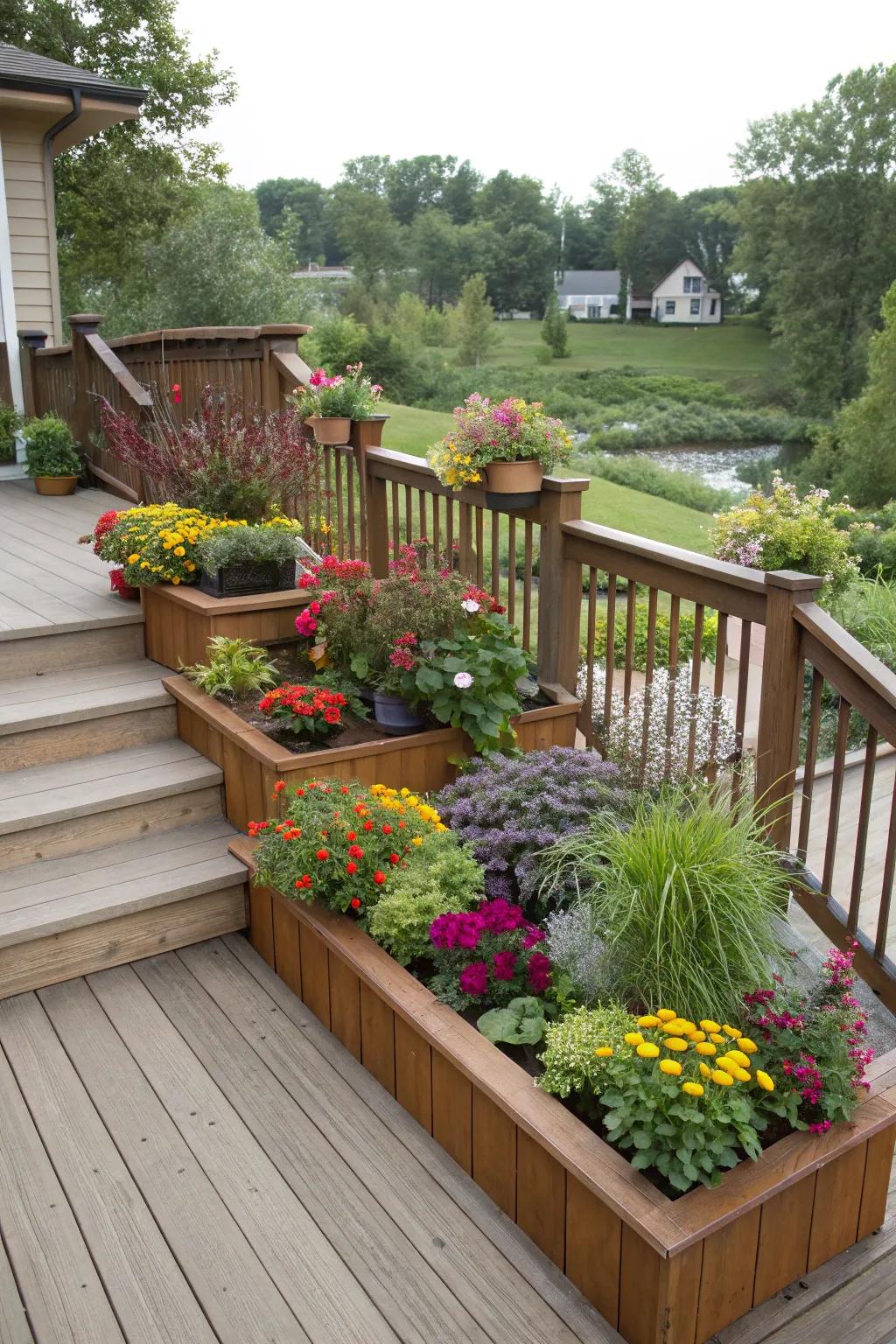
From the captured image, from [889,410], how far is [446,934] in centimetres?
2427

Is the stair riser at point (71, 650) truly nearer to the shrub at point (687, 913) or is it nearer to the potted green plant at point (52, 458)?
the shrub at point (687, 913)

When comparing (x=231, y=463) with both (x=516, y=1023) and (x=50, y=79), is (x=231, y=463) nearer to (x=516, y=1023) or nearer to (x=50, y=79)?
(x=516, y=1023)

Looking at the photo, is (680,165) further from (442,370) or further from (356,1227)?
(356,1227)

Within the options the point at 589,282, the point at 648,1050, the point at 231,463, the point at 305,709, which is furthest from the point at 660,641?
the point at 589,282

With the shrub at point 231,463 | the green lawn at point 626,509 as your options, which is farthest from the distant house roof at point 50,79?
the green lawn at point 626,509

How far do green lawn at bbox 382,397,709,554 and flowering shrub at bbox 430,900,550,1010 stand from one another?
10.1m

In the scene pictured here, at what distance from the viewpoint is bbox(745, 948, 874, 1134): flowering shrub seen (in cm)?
213

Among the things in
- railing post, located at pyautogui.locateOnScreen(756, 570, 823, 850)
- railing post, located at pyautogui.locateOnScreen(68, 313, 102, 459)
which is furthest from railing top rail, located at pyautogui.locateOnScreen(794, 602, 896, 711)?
railing post, located at pyautogui.locateOnScreen(68, 313, 102, 459)

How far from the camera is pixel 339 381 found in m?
4.59

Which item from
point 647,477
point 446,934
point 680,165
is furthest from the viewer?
point 680,165

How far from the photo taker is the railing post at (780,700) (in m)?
2.81

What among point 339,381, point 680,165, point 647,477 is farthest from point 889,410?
point 680,165

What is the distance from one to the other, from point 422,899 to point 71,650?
6.89ft

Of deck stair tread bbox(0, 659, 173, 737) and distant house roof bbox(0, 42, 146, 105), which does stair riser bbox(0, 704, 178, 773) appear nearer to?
deck stair tread bbox(0, 659, 173, 737)
